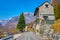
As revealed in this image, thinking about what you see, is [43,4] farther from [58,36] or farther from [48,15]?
[58,36]

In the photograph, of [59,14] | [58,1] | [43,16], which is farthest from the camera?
[43,16]

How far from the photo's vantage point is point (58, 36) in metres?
27.4

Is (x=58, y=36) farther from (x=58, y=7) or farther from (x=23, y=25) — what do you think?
(x=23, y=25)

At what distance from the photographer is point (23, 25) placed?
209 feet

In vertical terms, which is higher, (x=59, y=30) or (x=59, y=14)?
(x=59, y=14)

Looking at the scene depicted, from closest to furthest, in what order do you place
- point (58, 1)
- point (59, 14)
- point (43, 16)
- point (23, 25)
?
point (59, 14) < point (58, 1) < point (43, 16) < point (23, 25)

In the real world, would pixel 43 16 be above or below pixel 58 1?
below

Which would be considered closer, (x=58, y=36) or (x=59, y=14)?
(x=58, y=36)

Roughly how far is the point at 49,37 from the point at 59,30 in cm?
313

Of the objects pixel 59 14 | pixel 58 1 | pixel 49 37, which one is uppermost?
pixel 58 1

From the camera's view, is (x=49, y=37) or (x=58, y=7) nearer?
(x=49, y=37)

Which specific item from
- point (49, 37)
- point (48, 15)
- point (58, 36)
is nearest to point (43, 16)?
point (48, 15)

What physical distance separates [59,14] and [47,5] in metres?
11.9

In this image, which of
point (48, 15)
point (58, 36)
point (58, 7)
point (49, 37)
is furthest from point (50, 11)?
point (58, 36)
